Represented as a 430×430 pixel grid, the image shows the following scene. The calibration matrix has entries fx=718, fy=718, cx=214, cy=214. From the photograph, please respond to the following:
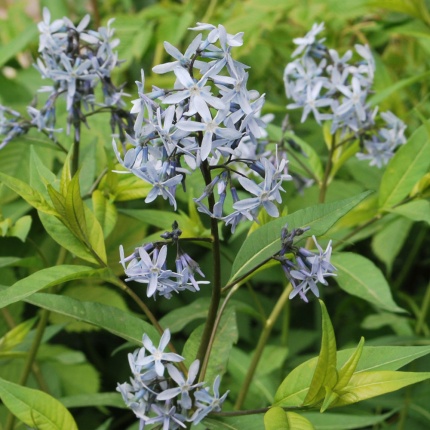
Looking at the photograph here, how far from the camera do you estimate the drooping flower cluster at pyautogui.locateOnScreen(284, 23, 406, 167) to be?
1.37m

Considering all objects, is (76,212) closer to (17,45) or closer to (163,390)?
(163,390)

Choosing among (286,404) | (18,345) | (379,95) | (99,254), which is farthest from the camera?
(379,95)

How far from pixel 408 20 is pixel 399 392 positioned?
38.6 inches

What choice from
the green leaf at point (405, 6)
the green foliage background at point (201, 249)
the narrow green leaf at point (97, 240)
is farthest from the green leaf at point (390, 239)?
the narrow green leaf at point (97, 240)

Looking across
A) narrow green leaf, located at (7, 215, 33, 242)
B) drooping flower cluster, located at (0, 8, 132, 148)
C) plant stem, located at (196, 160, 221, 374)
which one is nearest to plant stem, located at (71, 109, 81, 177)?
drooping flower cluster, located at (0, 8, 132, 148)

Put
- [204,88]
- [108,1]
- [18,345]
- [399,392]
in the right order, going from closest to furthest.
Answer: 1. [204,88]
2. [18,345]
3. [399,392]
4. [108,1]

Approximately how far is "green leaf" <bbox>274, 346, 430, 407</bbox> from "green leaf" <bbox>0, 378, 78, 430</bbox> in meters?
0.29

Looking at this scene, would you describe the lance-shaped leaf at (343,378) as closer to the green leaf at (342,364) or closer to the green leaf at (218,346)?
the green leaf at (342,364)

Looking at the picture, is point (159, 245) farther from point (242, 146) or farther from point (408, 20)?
point (408, 20)

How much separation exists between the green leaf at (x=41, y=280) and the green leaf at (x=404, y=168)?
1.99ft

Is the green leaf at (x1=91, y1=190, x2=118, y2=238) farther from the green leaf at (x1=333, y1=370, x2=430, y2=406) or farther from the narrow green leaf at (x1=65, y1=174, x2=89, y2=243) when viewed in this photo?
the green leaf at (x1=333, y1=370, x2=430, y2=406)

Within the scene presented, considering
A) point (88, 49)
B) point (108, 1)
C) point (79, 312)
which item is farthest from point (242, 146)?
point (108, 1)

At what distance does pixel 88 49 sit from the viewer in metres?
1.30

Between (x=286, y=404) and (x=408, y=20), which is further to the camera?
(x=408, y=20)
